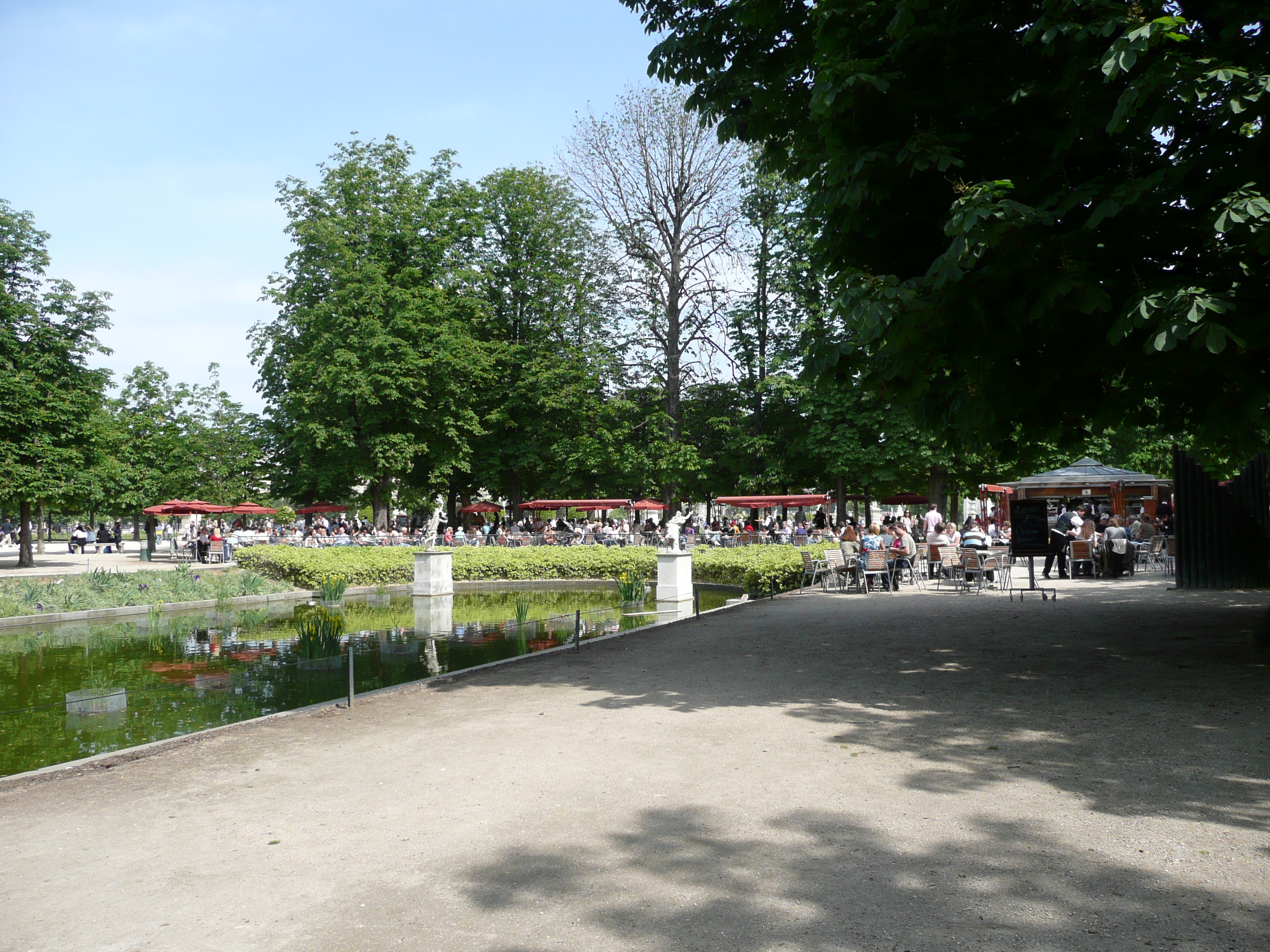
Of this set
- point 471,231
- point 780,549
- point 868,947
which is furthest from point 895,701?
point 471,231

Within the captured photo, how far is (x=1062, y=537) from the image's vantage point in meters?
20.2

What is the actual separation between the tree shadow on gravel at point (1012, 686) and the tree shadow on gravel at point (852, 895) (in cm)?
101

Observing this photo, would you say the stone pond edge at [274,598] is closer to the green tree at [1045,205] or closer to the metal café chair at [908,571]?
the metal café chair at [908,571]

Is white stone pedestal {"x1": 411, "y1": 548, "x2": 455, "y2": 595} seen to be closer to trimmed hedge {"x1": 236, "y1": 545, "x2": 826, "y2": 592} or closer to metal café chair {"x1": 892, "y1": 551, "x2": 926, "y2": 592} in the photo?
trimmed hedge {"x1": 236, "y1": 545, "x2": 826, "y2": 592}

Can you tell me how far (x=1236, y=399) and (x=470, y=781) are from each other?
248 inches

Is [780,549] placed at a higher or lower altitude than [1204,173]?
lower

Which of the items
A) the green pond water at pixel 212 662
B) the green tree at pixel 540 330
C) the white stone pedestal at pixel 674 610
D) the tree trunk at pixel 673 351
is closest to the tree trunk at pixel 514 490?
the green tree at pixel 540 330

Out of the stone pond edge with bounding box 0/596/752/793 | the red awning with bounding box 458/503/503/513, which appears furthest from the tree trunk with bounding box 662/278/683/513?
the stone pond edge with bounding box 0/596/752/793

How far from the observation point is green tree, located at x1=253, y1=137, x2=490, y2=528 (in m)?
34.9

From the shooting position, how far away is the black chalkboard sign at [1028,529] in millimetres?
16875

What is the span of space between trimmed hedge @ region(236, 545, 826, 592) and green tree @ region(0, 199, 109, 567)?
11.2 m

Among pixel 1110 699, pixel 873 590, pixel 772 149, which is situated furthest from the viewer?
pixel 873 590

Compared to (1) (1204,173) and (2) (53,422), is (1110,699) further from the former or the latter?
(2) (53,422)

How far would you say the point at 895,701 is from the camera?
25.7ft
